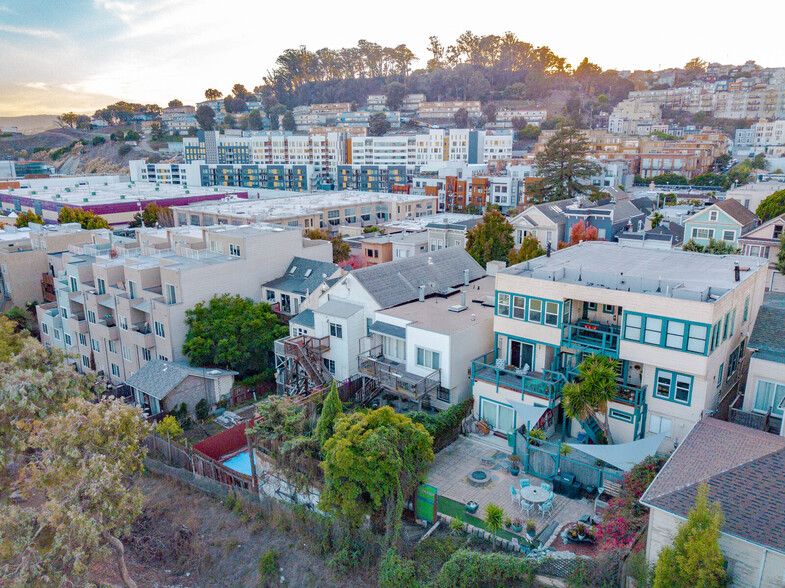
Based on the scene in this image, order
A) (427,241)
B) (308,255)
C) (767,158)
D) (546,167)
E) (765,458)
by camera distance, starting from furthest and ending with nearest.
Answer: (767,158) < (546,167) < (427,241) < (308,255) < (765,458)

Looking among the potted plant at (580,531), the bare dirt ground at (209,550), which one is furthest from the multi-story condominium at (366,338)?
the potted plant at (580,531)

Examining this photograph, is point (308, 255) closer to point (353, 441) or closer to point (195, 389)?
point (195, 389)

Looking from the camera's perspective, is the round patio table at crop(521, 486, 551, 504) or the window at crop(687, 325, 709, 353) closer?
the round patio table at crop(521, 486, 551, 504)

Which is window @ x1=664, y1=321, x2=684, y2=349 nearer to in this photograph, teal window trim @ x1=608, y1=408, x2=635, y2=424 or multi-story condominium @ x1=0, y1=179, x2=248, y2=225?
teal window trim @ x1=608, y1=408, x2=635, y2=424

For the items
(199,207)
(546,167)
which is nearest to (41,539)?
(199,207)

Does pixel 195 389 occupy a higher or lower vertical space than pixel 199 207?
lower

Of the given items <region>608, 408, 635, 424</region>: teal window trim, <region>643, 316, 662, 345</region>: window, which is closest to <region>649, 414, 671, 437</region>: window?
<region>608, 408, 635, 424</region>: teal window trim
